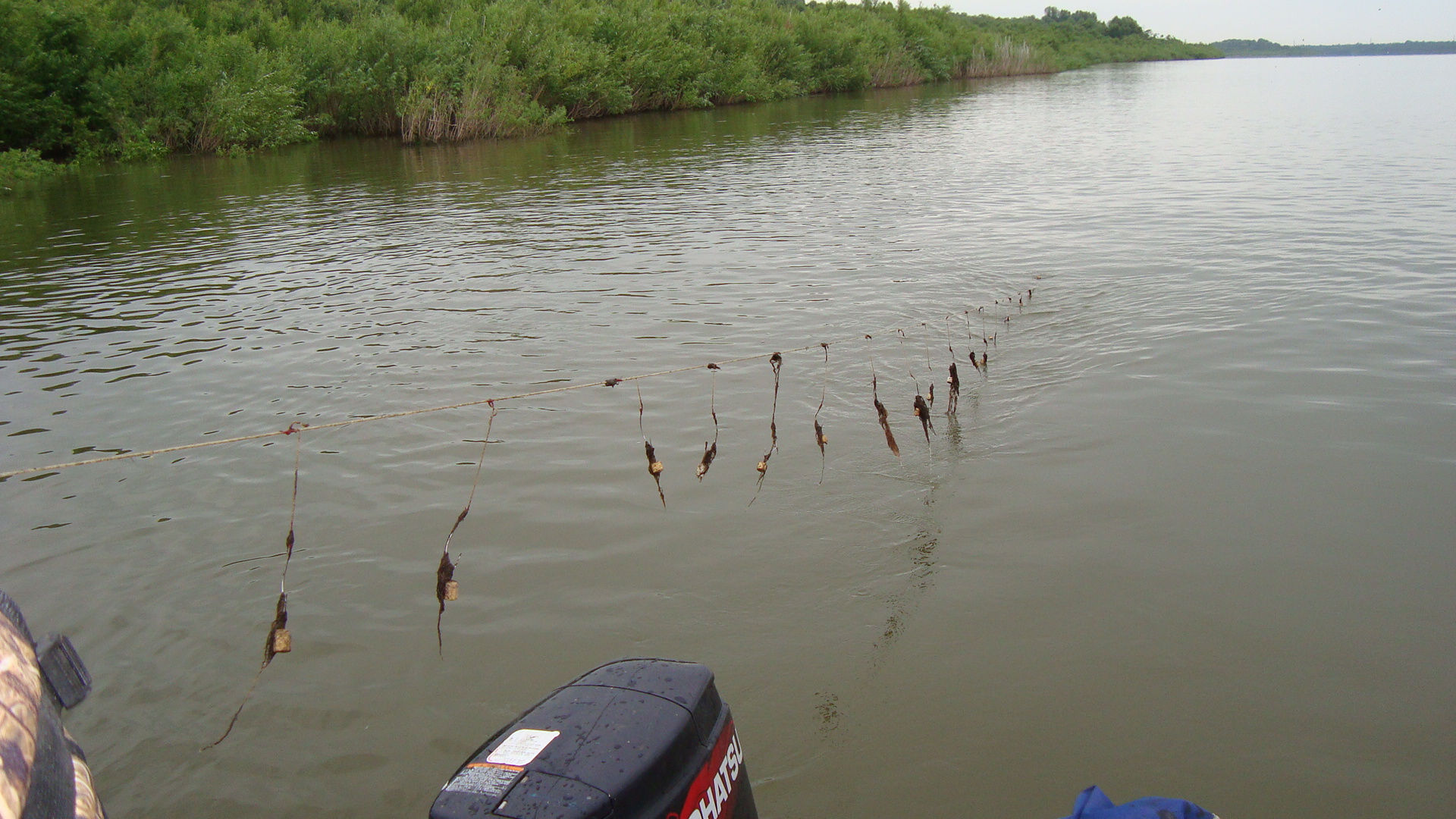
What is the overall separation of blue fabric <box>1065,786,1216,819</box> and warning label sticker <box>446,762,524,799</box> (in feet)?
4.12

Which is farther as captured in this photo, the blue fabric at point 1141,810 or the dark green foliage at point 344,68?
the dark green foliage at point 344,68

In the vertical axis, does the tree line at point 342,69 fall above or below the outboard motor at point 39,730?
above

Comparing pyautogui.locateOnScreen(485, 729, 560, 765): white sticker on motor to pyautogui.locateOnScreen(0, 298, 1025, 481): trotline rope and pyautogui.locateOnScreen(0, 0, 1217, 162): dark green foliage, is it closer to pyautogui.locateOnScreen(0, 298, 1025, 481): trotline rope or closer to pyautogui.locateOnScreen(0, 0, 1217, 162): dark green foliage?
pyautogui.locateOnScreen(0, 298, 1025, 481): trotline rope

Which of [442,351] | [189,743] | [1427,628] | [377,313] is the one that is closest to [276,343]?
[377,313]

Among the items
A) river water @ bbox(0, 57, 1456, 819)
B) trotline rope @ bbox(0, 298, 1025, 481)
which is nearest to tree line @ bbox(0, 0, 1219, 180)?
river water @ bbox(0, 57, 1456, 819)

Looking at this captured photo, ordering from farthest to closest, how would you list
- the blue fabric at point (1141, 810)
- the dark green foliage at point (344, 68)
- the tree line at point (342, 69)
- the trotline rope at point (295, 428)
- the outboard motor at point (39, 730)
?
1. the dark green foliage at point (344, 68)
2. the tree line at point (342, 69)
3. the trotline rope at point (295, 428)
4. the blue fabric at point (1141, 810)
5. the outboard motor at point (39, 730)

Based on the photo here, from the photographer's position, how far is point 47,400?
295 inches

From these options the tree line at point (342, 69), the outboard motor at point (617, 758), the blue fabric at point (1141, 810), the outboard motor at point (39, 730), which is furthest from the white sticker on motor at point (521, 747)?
the tree line at point (342, 69)

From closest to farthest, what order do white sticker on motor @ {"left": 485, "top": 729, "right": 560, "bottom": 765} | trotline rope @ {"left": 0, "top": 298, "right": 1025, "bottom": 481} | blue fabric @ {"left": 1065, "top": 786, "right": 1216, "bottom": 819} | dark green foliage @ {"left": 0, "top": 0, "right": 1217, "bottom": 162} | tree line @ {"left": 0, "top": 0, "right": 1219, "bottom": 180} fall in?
blue fabric @ {"left": 1065, "top": 786, "right": 1216, "bottom": 819}, white sticker on motor @ {"left": 485, "top": 729, "right": 560, "bottom": 765}, trotline rope @ {"left": 0, "top": 298, "right": 1025, "bottom": 481}, tree line @ {"left": 0, "top": 0, "right": 1219, "bottom": 180}, dark green foliage @ {"left": 0, "top": 0, "right": 1217, "bottom": 162}

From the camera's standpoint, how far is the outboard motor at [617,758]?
2.08 m

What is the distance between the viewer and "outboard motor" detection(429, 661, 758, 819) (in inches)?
81.9

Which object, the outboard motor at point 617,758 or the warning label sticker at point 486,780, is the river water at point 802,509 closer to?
the outboard motor at point 617,758

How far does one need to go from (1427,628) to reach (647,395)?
15.9 feet

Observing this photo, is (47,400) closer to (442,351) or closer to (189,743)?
(442,351)
